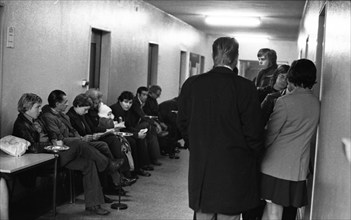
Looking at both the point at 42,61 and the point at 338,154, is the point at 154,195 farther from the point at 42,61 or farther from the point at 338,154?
the point at 338,154

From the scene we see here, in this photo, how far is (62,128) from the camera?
5984 millimetres

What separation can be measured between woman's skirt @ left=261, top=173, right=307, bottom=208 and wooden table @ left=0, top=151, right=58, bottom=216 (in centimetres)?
205

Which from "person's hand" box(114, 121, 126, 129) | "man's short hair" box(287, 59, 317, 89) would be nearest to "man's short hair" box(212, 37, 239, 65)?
"man's short hair" box(287, 59, 317, 89)

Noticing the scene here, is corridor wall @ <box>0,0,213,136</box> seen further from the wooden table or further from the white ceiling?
the wooden table

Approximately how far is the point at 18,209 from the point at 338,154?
373cm

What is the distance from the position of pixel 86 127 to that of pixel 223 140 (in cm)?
396

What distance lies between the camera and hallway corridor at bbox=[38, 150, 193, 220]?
566 centimetres

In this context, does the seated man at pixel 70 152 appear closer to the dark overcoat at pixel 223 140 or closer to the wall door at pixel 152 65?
the dark overcoat at pixel 223 140

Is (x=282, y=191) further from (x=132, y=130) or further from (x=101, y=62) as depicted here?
(x=101, y=62)

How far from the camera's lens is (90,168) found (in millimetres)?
5633

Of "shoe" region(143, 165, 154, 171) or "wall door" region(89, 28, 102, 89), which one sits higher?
"wall door" region(89, 28, 102, 89)

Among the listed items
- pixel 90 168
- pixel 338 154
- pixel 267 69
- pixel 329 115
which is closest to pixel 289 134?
pixel 329 115

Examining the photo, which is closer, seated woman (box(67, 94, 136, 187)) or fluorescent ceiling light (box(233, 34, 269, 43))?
seated woman (box(67, 94, 136, 187))

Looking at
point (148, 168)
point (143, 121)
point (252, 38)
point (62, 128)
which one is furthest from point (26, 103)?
point (252, 38)
